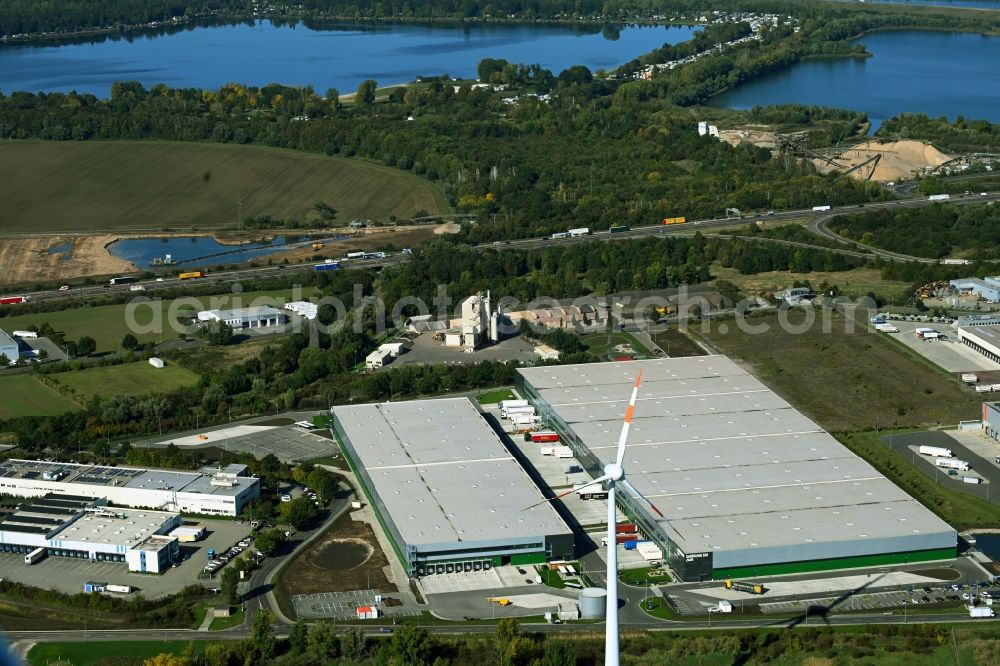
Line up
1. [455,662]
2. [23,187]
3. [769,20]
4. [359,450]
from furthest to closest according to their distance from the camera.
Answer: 1. [769,20]
2. [23,187]
3. [359,450]
4. [455,662]

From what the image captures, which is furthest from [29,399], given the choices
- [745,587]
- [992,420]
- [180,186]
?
[180,186]

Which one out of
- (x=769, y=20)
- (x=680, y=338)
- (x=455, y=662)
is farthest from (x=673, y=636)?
(x=769, y=20)

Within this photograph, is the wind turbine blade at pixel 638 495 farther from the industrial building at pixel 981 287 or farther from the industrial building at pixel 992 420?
the industrial building at pixel 981 287

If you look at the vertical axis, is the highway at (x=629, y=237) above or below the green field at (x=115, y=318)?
above

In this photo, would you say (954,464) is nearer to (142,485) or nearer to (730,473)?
(730,473)

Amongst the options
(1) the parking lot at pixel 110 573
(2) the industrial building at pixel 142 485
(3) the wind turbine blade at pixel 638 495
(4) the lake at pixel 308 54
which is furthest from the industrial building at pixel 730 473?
(4) the lake at pixel 308 54

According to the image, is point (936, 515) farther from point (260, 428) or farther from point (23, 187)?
point (23, 187)
